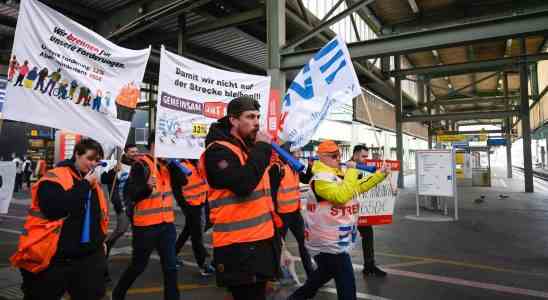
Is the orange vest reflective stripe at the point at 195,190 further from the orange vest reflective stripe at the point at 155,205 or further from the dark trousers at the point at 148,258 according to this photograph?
the dark trousers at the point at 148,258

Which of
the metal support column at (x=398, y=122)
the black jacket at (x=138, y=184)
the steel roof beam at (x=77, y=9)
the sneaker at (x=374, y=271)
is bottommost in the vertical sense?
the sneaker at (x=374, y=271)

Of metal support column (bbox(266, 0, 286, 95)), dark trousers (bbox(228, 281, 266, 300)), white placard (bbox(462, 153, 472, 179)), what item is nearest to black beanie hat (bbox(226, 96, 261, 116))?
dark trousers (bbox(228, 281, 266, 300))

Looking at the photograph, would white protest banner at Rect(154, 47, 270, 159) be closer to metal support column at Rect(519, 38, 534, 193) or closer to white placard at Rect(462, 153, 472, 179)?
metal support column at Rect(519, 38, 534, 193)

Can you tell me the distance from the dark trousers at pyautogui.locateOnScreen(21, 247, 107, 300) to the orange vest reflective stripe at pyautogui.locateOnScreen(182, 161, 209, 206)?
2.84 metres

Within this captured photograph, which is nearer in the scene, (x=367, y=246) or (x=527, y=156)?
(x=367, y=246)

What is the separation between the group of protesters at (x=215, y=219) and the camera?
7.25 ft

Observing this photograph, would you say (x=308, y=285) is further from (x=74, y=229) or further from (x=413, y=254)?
(x=413, y=254)

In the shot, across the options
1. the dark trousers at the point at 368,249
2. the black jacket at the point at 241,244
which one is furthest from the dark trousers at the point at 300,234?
the black jacket at the point at 241,244

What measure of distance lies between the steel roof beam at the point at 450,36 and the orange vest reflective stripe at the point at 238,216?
29.0 feet

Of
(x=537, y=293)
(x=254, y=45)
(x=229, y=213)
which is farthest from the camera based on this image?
(x=254, y=45)

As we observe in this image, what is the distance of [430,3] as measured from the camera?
16734 millimetres

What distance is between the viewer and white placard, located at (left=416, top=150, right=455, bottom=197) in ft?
36.0

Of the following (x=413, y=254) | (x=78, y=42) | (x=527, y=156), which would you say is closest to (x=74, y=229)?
(x=78, y=42)

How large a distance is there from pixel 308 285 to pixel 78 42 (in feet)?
10.5
